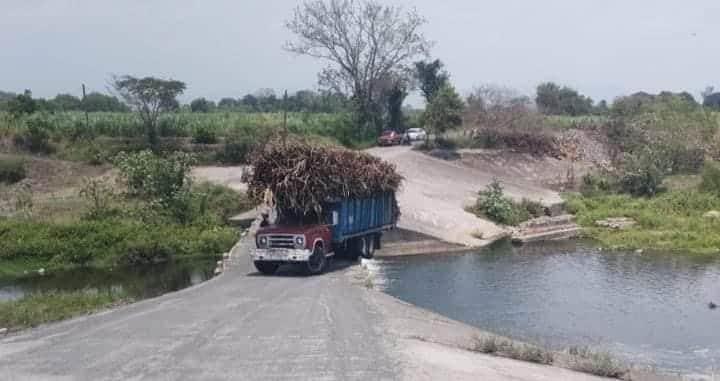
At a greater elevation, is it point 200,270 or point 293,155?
point 293,155

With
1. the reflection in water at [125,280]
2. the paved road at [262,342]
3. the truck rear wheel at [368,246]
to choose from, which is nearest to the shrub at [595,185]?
the truck rear wheel at [368,246]

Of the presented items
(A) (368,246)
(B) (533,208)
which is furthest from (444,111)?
(A) (368,246)

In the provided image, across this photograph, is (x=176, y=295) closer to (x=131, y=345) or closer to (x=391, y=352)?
(x=131, y=345)

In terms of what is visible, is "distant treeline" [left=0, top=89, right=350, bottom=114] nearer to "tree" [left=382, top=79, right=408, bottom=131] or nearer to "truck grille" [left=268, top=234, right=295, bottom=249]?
"tree" [left=382, top=79, right=408, bottom=131]

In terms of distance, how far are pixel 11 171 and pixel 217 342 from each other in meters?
37.3

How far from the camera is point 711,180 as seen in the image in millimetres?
51344

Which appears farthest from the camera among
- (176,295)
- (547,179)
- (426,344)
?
(547,179)

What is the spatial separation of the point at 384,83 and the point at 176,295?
2030 inches

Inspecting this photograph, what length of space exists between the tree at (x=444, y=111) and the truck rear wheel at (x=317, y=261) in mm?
34637

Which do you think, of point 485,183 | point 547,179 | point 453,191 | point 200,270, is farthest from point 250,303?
point 547,179

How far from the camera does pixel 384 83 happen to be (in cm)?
7444

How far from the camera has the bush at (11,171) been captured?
50500 millimetres

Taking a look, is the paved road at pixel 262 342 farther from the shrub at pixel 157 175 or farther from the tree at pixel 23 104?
the tree at pixel 23 104

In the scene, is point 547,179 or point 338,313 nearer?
point 338,313
